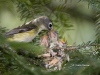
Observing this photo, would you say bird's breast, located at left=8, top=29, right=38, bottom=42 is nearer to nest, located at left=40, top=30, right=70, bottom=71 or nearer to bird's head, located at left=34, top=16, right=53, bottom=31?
bird's head, located at left=34, top=16, right=53, bottom=31

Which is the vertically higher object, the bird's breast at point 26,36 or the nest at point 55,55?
the nest at point 55,55

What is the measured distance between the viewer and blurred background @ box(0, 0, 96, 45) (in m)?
1.01

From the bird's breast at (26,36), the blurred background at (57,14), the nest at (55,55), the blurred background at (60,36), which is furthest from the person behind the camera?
the bird's breast at (26,36)

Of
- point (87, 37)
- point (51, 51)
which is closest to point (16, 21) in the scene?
point (87, 37)

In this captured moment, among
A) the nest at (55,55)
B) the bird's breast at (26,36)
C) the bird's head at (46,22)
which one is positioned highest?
the nest at (55,55)

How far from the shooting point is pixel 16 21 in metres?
1.51

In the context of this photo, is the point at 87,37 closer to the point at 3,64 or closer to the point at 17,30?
the point at 17,30

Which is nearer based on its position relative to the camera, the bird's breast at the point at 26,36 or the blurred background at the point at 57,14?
the blurred background at the point at 57,14

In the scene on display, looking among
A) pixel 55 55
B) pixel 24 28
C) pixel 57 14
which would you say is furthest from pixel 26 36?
pixel 55 55

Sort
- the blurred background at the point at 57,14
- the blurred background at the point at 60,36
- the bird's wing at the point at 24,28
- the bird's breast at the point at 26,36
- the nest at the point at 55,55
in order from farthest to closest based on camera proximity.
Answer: the bird's wing at the point at 24,28 → the bird's breast at the point at 26,36 → the blurred background at the point at 57,14 → the nest at the point at 55,55 → the blurred background at the point at 60,36

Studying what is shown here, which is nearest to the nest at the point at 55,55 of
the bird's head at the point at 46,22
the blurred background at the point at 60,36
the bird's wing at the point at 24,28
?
the blurred background at the point at 60,36

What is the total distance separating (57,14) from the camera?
1.02 m

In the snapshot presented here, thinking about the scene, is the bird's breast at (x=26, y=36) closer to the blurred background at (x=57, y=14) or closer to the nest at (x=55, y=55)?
the blurred background at (x=57, y=14)

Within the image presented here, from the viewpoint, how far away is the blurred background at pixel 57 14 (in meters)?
1.01
